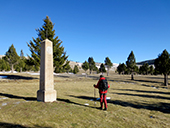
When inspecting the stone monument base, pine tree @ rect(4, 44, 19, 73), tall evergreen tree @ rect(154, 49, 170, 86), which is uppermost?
pine tree @ rect(4, 44, 19, 73)

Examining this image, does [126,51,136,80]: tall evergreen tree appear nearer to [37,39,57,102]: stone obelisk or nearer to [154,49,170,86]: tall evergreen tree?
[154,49,170,86]: tall evergreen tree

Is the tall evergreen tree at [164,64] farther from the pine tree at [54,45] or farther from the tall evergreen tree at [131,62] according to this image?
the pine tree at [54,45]

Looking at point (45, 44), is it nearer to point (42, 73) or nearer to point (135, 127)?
point (42, 73)

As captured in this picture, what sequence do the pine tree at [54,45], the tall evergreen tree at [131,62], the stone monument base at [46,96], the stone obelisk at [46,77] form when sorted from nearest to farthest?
the stone monument base at [46,96] < the stone obelisk at [46,77] < the pine tree at [54,45] < the tall evergreen tree at [131,62]

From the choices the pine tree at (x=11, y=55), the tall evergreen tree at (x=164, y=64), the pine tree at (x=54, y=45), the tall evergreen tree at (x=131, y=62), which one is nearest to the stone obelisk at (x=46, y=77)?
the pine tree at (x=54, y=45)

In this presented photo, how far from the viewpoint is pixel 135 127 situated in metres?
5.12

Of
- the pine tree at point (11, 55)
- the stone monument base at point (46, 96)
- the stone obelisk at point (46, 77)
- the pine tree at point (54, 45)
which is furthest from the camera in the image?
the pine tree at point (11, 55)

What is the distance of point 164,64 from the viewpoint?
2889 centimetres

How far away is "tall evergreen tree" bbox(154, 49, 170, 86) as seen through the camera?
28.5 meters

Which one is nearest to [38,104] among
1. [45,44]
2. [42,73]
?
[42,73]

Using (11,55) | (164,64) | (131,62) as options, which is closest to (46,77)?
(164,64)

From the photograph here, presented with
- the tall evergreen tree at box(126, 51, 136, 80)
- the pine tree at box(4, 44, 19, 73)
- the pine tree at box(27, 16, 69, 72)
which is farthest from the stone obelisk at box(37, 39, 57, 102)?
the pine tree at box(4, 44, 19, 73)

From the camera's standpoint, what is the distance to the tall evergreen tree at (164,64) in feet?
93.6

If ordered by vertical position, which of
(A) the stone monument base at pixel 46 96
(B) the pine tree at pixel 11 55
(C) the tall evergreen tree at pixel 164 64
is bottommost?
(A) the stone monument base at pixel 46 96
